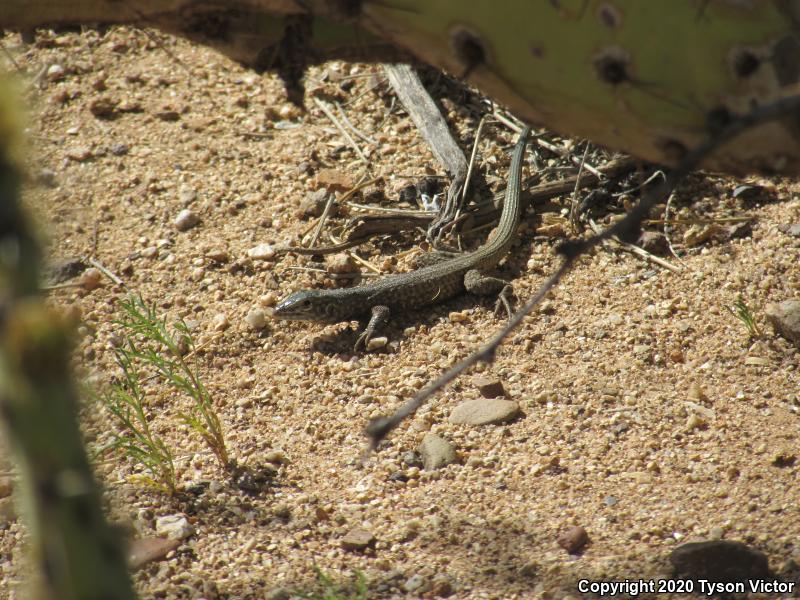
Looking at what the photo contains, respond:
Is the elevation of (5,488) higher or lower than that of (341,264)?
lower

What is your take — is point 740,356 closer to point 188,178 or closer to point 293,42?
point 293,42

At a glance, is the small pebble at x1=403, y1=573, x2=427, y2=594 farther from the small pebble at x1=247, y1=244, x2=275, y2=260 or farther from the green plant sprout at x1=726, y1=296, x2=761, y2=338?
the small pebble at x1=247, y1=244, x2=275, y2=260

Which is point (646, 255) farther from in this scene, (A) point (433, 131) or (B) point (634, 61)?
(B) point (634, 61)

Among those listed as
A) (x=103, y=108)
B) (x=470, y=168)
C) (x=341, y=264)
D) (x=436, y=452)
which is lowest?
(x=436, y=452)

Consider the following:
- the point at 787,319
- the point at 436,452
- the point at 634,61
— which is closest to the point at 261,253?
the point at 436,452

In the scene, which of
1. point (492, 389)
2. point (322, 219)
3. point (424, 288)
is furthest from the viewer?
point (322, 219)

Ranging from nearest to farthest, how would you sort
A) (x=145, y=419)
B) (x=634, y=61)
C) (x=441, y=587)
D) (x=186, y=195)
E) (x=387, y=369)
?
(x=634, y=61), (x=441, y=587), (x=145, y=419), (x=387, y=369), (x=186, y=195)
